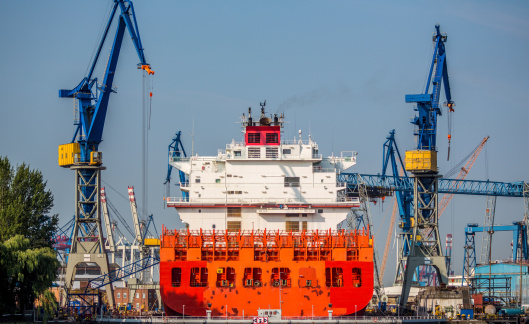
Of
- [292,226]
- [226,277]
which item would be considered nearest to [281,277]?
[226,277]

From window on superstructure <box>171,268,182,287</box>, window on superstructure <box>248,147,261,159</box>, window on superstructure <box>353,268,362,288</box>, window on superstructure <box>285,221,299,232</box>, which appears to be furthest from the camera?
window on superstructure <box>248,147,261,159</box>

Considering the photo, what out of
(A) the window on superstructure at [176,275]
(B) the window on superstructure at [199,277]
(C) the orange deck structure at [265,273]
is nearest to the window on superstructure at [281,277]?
(C) the orange deck structure at [265,273]

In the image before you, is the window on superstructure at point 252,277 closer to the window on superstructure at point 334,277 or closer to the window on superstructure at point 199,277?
the window on superstructure at point 199,277

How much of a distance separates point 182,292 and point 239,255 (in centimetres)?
526

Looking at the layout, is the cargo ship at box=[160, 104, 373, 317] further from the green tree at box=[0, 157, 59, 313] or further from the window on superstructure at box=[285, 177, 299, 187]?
the green tree at box=[0, 157, 59, 313]

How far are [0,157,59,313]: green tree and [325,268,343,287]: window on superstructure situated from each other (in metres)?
20.8

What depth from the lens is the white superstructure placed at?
3034 inches

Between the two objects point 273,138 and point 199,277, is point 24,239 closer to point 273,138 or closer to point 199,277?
point 199,277

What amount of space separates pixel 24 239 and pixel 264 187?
21175 mm

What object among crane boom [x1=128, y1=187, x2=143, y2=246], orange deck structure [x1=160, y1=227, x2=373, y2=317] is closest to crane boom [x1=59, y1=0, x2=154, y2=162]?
orange deck structure [x1=160, y1=227, x2=373, y2=317]

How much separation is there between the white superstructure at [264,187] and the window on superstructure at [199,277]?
7.03 m

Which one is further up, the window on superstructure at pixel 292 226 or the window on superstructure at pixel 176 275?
the window on superstructure at pixel 292 226

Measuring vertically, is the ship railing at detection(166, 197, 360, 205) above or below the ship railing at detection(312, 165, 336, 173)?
below

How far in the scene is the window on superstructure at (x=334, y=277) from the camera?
2756 inches
